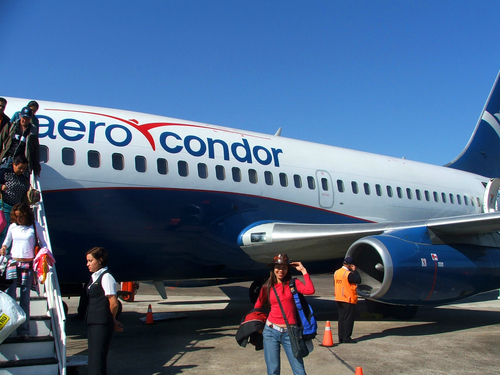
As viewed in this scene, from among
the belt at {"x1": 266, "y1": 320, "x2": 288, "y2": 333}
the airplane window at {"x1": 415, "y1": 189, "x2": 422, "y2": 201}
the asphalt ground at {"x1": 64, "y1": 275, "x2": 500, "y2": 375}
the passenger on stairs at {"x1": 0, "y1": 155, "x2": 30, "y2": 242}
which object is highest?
the airplane window at {"x1": 415, "y1": 189, "x2": 422, "y2": 201}

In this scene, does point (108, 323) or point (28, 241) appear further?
point (28, 241)

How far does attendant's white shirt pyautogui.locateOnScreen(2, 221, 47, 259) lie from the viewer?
4.81 metres

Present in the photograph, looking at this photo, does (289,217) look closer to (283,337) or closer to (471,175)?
(283,337)

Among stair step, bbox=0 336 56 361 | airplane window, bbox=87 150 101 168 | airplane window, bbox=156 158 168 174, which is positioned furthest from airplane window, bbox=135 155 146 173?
stair step, bbox=0 336 56 361

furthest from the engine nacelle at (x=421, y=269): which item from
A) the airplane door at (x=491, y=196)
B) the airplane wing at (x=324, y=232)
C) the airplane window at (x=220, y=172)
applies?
the airplane door at (x=491, y=196)

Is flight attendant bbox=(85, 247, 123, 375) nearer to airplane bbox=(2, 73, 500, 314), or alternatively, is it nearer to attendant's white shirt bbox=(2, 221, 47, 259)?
attendant's white shirt bbox=(2, 221, 47, 259)

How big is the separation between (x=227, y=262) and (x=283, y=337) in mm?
4874

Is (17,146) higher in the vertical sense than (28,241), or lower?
higher

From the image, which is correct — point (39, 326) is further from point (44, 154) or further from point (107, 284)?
point (44, 154)

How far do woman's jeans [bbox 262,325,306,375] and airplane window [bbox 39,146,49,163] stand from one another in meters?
4.64

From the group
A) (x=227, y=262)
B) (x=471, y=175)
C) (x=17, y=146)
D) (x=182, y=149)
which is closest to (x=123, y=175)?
(x=182, y=149)

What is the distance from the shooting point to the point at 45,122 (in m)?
7.22

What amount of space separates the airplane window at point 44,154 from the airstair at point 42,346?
7.59 feet

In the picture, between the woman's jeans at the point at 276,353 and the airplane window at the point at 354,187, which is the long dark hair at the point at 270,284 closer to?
the woman's jeans at the point at 276,353
